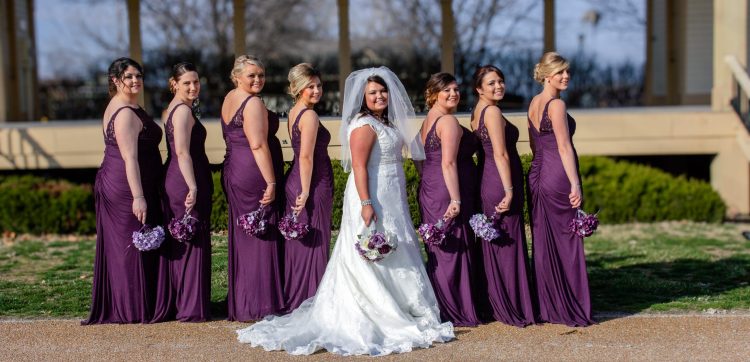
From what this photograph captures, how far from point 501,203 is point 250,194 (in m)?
1.89

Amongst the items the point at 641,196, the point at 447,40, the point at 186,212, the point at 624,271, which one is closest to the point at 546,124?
the point at 186,212

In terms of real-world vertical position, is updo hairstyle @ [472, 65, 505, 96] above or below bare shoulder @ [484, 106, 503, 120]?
above

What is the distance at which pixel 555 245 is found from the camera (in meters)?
7.43

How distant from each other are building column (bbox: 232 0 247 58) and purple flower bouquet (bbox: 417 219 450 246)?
20.9 feet

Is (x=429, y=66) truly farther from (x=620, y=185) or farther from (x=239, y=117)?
(x=239, y=117)

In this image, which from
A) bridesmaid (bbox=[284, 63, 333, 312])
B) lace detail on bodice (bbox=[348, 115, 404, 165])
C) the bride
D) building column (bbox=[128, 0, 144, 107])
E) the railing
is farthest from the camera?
building column (bbox=[128, 0, 144, 107])

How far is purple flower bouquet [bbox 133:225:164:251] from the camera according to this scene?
7.32 meters

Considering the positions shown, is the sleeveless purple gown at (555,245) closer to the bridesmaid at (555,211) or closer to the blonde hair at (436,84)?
the bridesmaid at (555,211)

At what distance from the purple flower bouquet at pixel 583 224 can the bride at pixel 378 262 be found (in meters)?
1.16

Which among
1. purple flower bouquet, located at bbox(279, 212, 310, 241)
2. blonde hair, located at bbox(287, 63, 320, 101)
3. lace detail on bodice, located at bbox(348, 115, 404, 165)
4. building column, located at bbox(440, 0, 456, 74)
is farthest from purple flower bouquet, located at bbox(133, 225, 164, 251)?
building column, located at bbox(440, 0, 456, 74)

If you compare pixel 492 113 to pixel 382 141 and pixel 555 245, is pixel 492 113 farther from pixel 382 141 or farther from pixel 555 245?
pixel 555 245

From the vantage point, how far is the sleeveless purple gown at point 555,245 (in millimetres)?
7340

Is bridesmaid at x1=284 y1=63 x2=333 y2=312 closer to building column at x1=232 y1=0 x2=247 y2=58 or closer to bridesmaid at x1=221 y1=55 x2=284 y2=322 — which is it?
bridesmaid at x1=221 y1=55 x2=284 y2=322

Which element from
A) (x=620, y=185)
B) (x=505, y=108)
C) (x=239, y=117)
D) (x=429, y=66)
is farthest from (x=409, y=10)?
(x=239, y=117)
